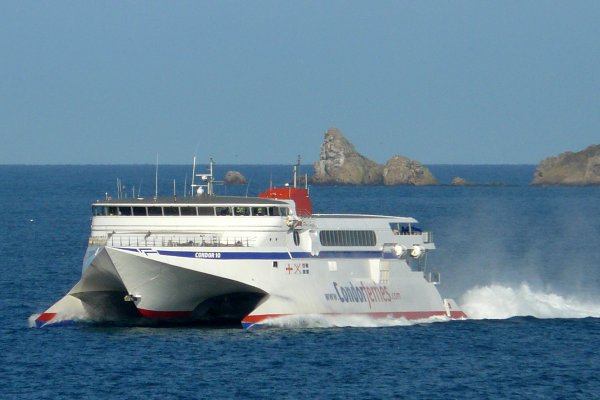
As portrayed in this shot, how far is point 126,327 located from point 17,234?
52.5 metres

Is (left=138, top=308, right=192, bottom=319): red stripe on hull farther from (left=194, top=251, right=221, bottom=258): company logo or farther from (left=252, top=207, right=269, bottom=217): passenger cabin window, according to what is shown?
(left=252, top=207, right=269, bottom=217): passenger cabin window

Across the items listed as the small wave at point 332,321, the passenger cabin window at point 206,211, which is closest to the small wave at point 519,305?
the small wave at point 332,321

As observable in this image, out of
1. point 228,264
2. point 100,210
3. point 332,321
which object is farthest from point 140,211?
point 332,321

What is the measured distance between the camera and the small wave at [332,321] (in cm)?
5153

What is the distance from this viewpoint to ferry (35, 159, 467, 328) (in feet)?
165

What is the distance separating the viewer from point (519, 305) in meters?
61.6

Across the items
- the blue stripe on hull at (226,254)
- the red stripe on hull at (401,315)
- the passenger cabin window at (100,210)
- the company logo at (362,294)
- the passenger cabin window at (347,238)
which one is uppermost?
the passenger cabin window at (100,210)

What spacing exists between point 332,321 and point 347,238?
3.46 meters

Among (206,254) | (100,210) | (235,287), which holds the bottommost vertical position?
(235,287)

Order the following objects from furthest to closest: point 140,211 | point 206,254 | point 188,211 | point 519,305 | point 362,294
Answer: point 519,305 < point 362,294 < point 140,211 < point 188,211 < point 206,254

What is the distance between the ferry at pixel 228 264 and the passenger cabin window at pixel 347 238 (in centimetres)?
5

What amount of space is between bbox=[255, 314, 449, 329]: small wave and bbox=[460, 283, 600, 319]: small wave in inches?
212

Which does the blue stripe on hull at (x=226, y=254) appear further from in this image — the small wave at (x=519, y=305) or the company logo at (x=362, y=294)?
the small wave at (x=519, y=305)

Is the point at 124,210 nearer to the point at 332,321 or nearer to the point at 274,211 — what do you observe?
the point at 274,211
